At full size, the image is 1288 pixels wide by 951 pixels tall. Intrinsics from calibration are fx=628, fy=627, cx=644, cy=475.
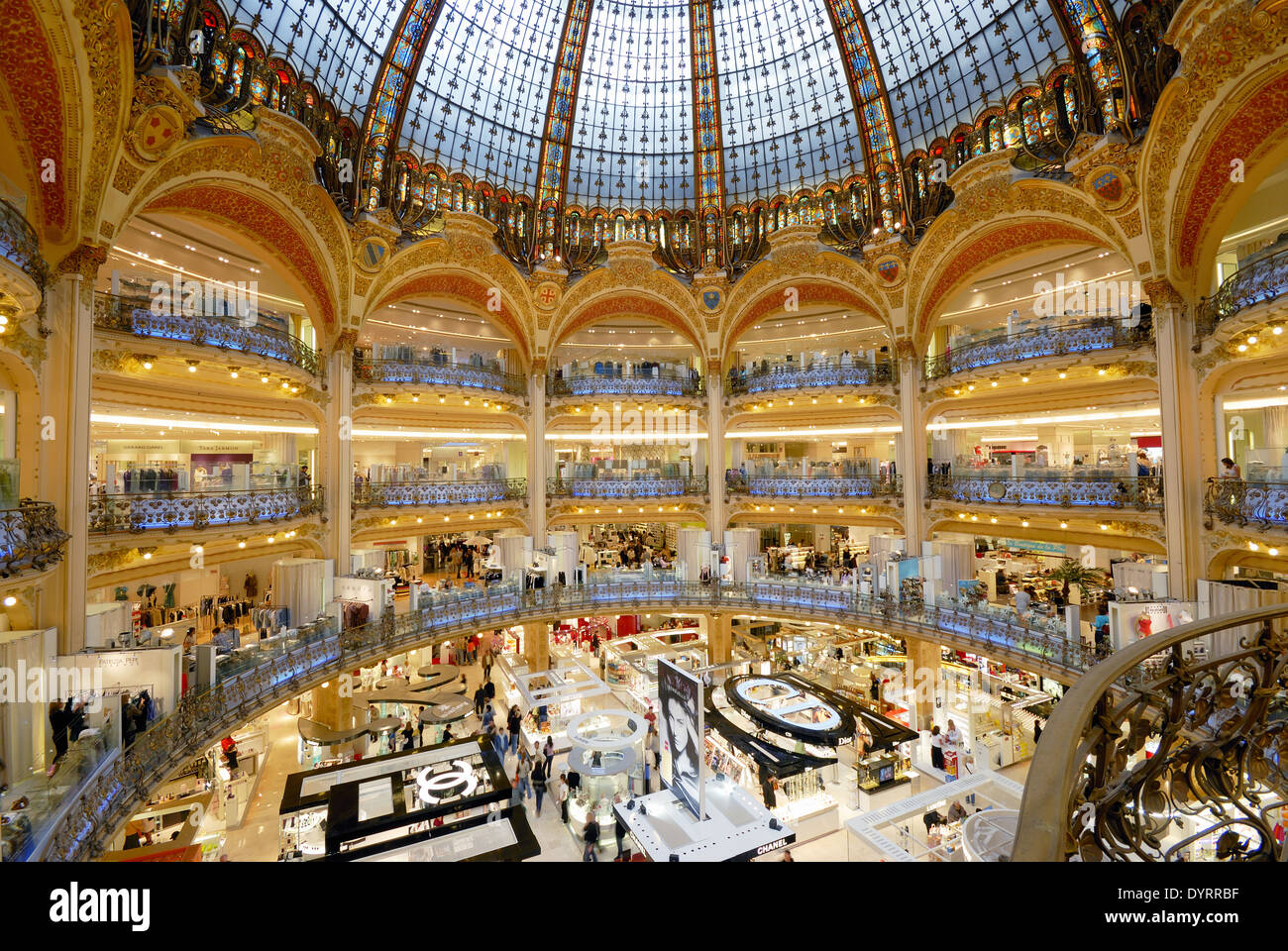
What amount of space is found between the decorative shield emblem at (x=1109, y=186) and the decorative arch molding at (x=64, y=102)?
2458cm

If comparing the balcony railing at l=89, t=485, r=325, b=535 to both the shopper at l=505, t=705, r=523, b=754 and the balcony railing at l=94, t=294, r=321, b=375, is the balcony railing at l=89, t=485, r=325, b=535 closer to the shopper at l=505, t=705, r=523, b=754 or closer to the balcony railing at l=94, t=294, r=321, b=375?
the balcony railing at l=94, t=294, r=321, b=375

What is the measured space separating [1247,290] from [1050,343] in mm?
5885

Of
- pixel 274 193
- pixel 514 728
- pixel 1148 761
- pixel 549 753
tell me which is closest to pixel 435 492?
pixel 514 728

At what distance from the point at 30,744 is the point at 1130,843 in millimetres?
16035

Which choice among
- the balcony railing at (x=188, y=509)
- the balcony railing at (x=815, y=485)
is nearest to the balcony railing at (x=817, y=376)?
the balcony railing at (x=815, y=485)

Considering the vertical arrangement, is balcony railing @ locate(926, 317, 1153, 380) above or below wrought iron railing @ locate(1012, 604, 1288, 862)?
above

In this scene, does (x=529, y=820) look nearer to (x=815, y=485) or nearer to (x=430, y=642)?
(x=430, y=642)

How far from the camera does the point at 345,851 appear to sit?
13273mm

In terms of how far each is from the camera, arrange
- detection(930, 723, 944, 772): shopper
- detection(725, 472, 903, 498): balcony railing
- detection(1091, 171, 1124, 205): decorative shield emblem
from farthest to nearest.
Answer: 1. detection(725, 472, 903, 498): balcony railing
2. detection(930, 723, 944, 772): shopper
3. detection(1091, 171, 1124, 205): decorative shield emblem

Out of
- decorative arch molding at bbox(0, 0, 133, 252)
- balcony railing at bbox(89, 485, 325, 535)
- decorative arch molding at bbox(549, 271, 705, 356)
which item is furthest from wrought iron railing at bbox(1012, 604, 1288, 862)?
decorative arch molding at bbox(549, 271, 705, 356)

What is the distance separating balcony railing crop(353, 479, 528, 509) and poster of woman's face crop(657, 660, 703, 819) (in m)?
11.9

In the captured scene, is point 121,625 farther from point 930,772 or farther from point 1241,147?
point 1241,147

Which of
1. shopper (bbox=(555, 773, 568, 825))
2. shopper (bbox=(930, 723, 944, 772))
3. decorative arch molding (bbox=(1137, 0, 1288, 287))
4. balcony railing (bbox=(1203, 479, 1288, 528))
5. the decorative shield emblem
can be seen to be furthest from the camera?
shopper (bbox=(930, 723, 944, 772))

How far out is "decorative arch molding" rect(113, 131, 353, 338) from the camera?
16250mm
